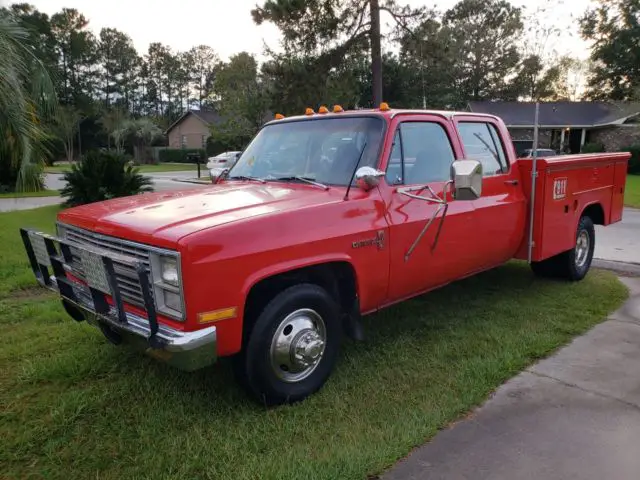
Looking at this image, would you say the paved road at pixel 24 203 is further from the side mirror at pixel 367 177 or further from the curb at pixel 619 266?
the curb at pixel 619 266

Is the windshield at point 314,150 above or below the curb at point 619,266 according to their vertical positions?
above

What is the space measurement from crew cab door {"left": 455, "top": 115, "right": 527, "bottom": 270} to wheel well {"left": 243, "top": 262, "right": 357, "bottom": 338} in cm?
151

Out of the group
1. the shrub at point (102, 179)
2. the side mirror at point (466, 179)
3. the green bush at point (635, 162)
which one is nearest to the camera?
the side mirror at point (466, 179)

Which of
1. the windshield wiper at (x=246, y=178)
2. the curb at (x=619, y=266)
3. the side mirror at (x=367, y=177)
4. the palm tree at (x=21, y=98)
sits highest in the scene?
the palm tree at (x=21, y=98)

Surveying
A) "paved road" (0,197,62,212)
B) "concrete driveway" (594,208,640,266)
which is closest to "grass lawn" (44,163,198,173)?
"paved road" (0,197,62,212)

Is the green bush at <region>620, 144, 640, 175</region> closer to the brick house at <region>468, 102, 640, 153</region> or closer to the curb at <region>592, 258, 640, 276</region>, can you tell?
the brick house at <region>468, 102, 640, 153</region>

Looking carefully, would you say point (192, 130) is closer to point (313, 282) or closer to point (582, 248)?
point (582, 248)

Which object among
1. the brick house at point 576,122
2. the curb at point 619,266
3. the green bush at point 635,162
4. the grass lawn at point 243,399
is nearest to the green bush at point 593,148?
the brick house at point 576,122

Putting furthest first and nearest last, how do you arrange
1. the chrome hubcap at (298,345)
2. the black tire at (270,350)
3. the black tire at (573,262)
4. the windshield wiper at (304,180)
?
the black tire at (573,262)
the windshield wiper at (304,180)
the chrome hubcap at (298,345)
the black tire at (270,350)

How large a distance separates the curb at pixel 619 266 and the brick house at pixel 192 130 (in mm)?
49122

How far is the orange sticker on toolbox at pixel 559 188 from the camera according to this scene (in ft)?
17.2

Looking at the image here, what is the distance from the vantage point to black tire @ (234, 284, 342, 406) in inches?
124

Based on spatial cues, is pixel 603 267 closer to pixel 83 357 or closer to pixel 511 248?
pixel 511 248

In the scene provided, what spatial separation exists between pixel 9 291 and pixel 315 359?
169 inches
